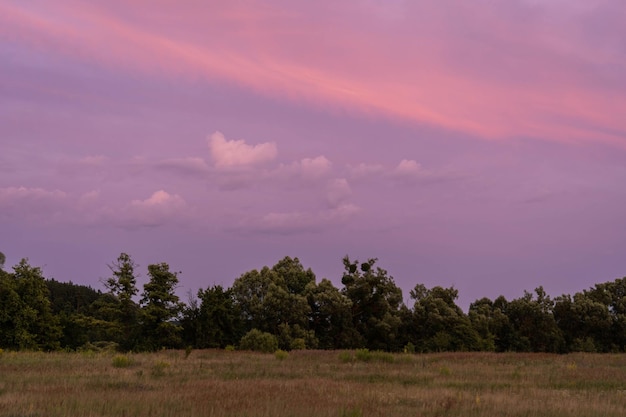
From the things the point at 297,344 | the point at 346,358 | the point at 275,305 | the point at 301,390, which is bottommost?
the point at 297,344

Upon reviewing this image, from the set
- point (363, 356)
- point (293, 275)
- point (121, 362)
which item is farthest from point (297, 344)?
point (121, 362)

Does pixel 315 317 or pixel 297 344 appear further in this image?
pixel 315 317

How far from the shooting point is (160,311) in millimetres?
47781

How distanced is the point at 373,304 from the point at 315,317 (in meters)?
6.01

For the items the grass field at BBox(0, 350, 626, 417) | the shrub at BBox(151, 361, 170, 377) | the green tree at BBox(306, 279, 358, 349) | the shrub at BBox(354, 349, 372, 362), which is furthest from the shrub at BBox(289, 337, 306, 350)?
the shrub at BBox(151, 361, 170, 377)

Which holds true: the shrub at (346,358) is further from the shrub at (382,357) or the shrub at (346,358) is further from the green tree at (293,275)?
the green tree at (293,275)

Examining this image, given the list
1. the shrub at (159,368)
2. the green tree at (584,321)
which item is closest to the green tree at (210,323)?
the shrub at (159,368)

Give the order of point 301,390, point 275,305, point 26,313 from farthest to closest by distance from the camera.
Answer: point 275,305 → point 26,313 → point 301,390

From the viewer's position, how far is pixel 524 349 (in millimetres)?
56688

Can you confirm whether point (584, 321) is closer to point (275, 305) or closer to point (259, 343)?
point (275, 305)

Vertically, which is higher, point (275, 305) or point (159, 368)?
point (275, 305)

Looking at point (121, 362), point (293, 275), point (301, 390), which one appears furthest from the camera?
point (293, 275)

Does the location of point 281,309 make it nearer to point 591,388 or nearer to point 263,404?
point 591,388

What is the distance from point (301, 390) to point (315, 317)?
41.7 metres
